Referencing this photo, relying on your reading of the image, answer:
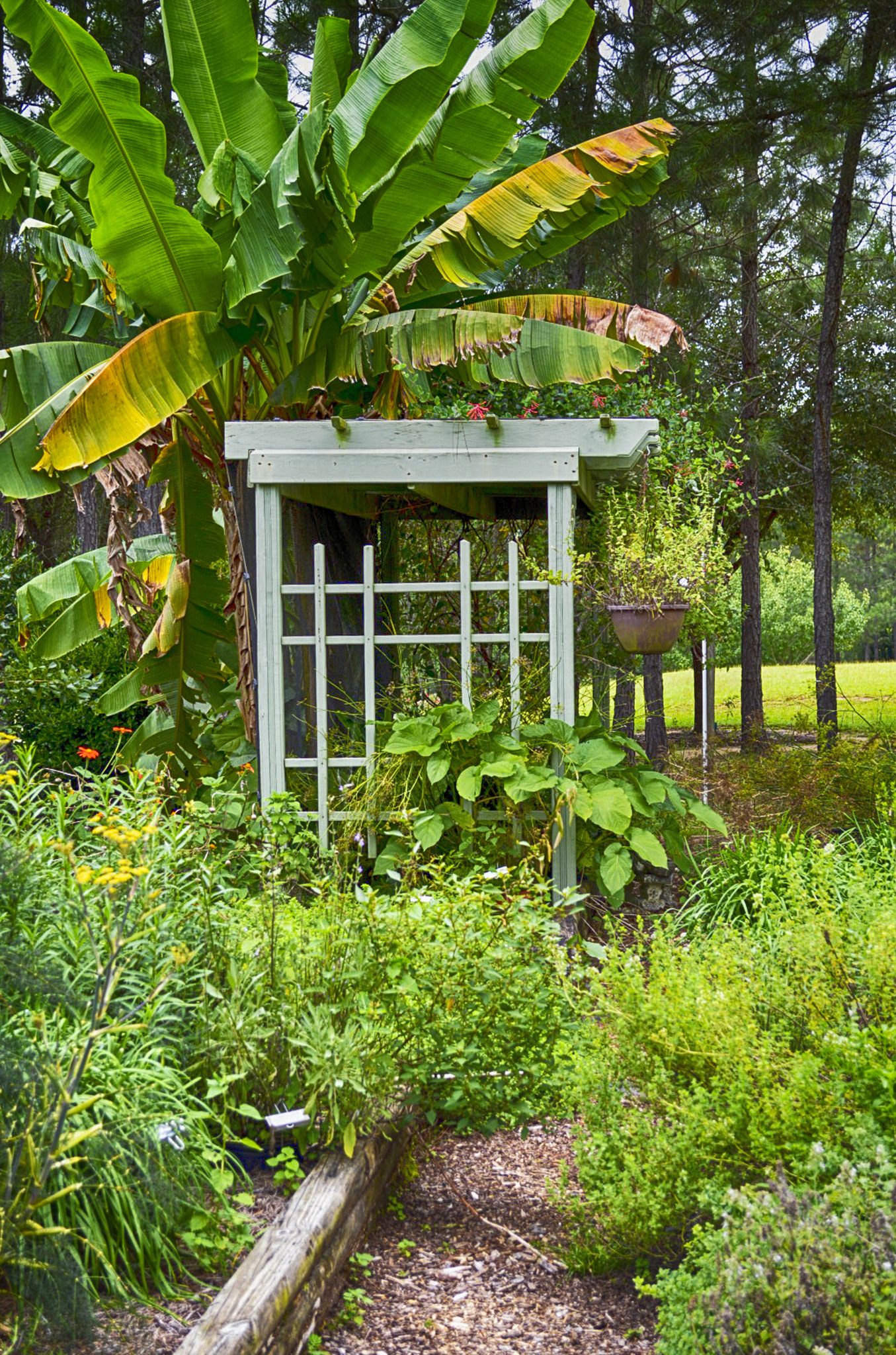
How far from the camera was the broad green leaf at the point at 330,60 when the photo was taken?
20.6ft

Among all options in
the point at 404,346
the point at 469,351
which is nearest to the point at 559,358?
the point at 469,351

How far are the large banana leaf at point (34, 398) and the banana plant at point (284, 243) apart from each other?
0.02 metres

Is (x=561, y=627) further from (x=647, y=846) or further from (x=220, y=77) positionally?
(x=220, y=77)

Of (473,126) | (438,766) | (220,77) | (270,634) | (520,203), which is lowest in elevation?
(438,766)

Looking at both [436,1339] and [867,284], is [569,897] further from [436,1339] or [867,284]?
[867,284]

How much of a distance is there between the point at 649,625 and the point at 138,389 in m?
2.64

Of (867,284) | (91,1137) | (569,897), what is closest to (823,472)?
(867,284)

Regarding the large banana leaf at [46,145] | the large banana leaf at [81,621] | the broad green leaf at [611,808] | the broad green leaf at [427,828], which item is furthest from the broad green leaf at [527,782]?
the large banana leaf at [46,145]

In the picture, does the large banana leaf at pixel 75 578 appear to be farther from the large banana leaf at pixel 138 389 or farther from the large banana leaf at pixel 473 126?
the large banana leaf at pixel 473 126

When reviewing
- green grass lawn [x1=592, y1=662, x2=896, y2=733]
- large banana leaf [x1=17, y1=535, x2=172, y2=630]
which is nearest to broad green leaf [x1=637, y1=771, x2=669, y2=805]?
large banana leaf [x1=17, y1=535, x2=172, y2=630]

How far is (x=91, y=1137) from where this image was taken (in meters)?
2.34

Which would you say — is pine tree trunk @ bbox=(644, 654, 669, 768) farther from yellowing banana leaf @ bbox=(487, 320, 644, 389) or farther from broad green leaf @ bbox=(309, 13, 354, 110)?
broad green leaf @ bbox=(309, 13, 354, 110)

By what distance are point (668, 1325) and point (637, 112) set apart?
379 inches

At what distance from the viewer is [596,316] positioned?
6023 millimetres
